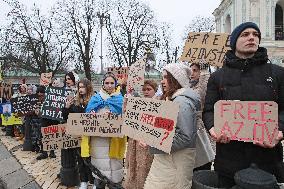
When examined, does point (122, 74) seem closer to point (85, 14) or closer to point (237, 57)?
point (237, 57)

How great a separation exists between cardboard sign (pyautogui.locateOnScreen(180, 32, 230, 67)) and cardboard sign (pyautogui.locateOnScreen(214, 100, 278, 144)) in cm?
339

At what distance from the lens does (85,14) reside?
40844 millimetres

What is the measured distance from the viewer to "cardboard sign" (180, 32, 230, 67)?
20.0ft

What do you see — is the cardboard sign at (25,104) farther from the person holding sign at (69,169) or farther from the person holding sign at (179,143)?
the person holding sign at (179,143)

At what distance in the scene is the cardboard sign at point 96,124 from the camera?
4.90 m

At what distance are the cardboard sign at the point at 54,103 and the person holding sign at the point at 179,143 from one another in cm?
380

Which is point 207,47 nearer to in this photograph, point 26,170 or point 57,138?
point 57,138

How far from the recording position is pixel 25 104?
9250 millimetres

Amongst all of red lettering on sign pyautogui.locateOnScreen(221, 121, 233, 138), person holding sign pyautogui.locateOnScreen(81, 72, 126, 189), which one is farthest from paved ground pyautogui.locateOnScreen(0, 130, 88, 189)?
red lettering on sign pyautogui.locateOnScreen(221, 121, 233, 138)

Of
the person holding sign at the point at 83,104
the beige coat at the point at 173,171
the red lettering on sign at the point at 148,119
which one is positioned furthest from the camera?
the person holding sign at the point at 83,104

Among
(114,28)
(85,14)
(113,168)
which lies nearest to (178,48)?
(114,28)

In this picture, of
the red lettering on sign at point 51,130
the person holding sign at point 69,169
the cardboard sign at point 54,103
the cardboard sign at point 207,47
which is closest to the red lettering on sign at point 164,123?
the cardboard sign at point 207,47

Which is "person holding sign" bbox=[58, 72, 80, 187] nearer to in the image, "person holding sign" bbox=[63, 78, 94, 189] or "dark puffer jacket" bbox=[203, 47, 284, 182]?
"person holding sign" bbox=[63, 78, 94, 189]

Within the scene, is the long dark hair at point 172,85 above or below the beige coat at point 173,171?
above
